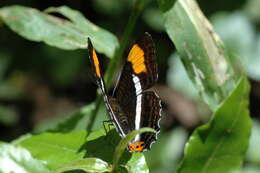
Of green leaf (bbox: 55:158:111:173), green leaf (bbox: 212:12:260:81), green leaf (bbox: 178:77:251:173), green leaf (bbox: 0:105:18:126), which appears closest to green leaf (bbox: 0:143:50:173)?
green leaf (bbox: 55:158:111:173)

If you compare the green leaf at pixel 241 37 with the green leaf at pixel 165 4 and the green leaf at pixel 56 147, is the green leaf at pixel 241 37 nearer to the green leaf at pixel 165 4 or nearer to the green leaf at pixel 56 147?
the green leaf at pixel 165 4

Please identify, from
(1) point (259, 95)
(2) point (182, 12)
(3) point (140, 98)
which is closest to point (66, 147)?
(3) point (140, 98)

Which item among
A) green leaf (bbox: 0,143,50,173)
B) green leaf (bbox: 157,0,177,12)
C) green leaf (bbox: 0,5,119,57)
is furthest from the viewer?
green leaf (bbox: 0,5,119,57)

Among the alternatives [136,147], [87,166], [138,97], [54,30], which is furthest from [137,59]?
[87,166]

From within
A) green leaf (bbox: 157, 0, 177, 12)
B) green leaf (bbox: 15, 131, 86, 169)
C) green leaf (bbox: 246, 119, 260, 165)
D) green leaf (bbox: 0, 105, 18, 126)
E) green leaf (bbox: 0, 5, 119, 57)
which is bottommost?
green leaf (bbox: 0, 105, 18, 126)

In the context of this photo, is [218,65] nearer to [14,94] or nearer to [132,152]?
[132,152]

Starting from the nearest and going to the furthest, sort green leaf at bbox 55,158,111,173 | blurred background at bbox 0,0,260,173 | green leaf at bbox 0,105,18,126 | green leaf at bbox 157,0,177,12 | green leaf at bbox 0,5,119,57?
green leaf at bbox 55,158,111,173 < green leaf at bbox 157,0,177,12 < green leaf at bbox 0,5,119,57 < blurred background at bbox 0,0,260,173 < green leaf at bbox 0,105,18,126

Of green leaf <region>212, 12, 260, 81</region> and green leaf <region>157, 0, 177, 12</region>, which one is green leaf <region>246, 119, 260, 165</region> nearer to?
green leaf <region>212, 12, 260, 81</region>

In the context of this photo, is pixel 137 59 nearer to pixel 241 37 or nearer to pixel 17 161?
pixel 17 161

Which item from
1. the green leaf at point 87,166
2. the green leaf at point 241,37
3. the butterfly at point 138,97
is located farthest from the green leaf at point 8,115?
the green leaf at point 87,166
